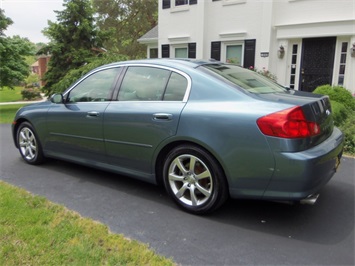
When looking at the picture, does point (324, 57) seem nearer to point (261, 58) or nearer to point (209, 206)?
point (261, 58)

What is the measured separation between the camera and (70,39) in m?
13.5

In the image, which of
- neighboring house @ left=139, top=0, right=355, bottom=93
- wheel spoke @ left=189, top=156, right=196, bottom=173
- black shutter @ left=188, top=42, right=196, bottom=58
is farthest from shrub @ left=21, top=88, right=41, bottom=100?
wheel spoke @ left=189, top=156, right=196, bottom=173

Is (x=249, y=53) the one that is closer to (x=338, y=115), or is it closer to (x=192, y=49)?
(x=192, y=49)

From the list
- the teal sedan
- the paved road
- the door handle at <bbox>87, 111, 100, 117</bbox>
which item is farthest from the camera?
the door handle at <bbox>87, 111, 100, 117</bbox>

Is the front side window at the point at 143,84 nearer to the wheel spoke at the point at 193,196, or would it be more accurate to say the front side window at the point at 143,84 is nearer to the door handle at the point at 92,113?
the door handle at the point at 92,113

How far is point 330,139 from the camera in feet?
10.3

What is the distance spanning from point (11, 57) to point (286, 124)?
542 inches

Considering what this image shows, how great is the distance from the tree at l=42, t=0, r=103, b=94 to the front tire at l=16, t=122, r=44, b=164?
27.9ft

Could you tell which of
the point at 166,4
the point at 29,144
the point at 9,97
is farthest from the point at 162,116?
the point at 9,97

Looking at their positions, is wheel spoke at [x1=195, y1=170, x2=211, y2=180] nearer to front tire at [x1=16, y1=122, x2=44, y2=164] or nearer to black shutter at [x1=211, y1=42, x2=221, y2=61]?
front tire at [x1=16, y1=122, x2=44, y2=164]

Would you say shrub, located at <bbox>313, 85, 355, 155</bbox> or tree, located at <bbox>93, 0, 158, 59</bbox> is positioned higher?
tree, located at <bbox>93, 0, 158, 59</bbox>

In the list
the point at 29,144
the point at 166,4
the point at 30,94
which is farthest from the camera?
the point at 30,94

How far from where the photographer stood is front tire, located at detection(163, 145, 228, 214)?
3039mm

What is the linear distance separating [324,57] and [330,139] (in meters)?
8.76
